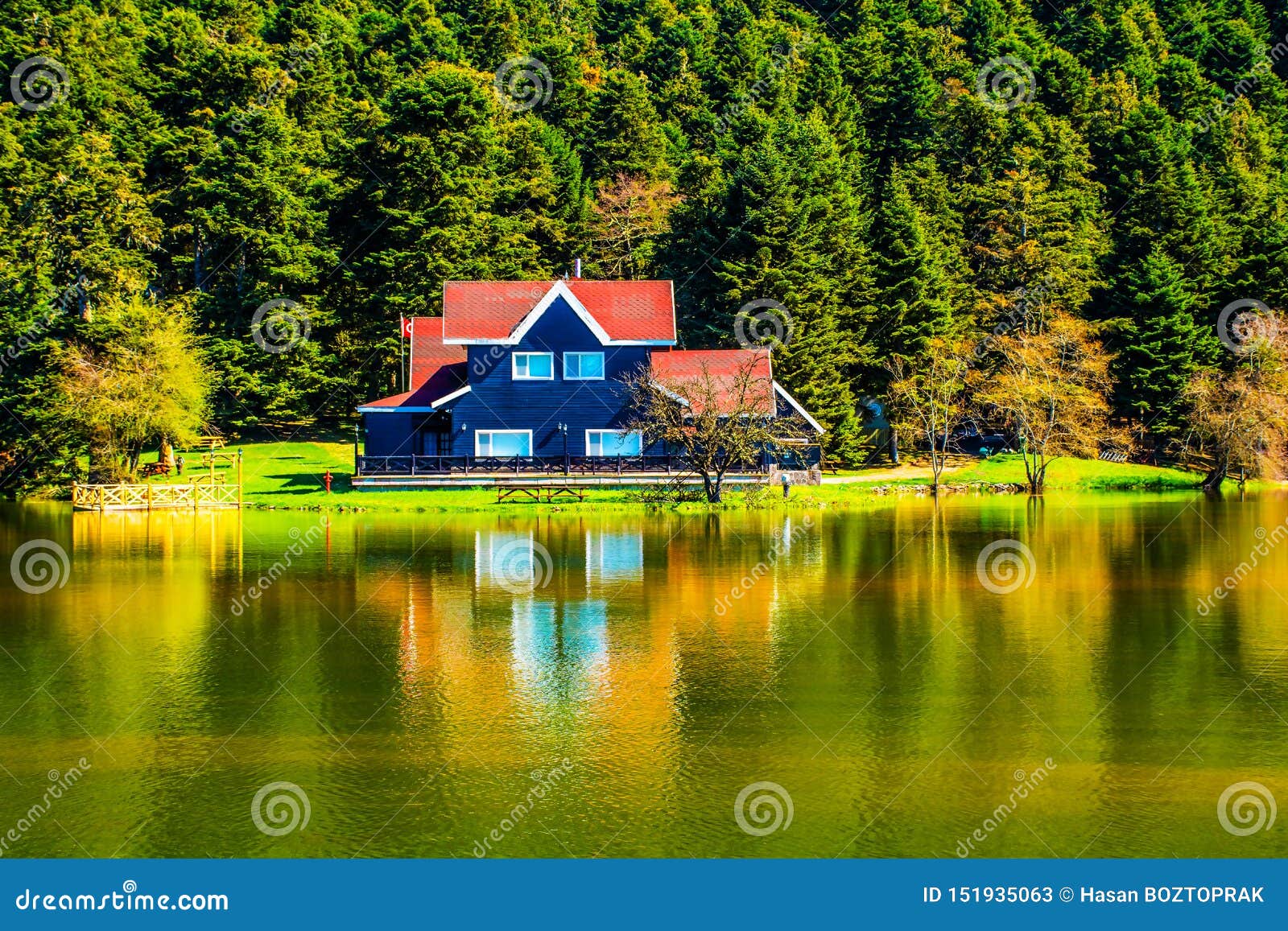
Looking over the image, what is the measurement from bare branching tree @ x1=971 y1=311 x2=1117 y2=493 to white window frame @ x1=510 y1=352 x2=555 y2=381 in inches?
789

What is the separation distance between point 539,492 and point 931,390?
2110cm

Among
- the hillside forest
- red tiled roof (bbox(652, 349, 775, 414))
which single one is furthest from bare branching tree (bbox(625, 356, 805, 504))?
the hillside forest

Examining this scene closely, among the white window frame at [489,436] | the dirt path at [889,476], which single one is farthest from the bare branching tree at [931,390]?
the white window frame at [489,436]

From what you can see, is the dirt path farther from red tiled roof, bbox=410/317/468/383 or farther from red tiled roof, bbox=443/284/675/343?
red tiled roof, bbox=410/317/468/383

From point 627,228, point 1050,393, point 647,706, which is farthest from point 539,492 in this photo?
point 647,706

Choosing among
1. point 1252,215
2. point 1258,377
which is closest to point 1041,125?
point 1252,215

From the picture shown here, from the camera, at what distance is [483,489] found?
4797 centimetres

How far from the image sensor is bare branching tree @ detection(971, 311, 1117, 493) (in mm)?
54562

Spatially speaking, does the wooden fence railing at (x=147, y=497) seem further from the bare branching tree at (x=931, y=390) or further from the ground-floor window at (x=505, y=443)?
the bare branching tree at (x=931, y=390)

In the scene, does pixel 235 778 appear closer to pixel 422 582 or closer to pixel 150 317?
pixel 422 582

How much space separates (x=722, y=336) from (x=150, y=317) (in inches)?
1062

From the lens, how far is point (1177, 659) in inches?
714

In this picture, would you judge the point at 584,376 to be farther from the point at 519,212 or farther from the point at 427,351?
the point at 519,212

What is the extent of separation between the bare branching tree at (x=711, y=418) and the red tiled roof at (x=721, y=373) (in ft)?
0.18
